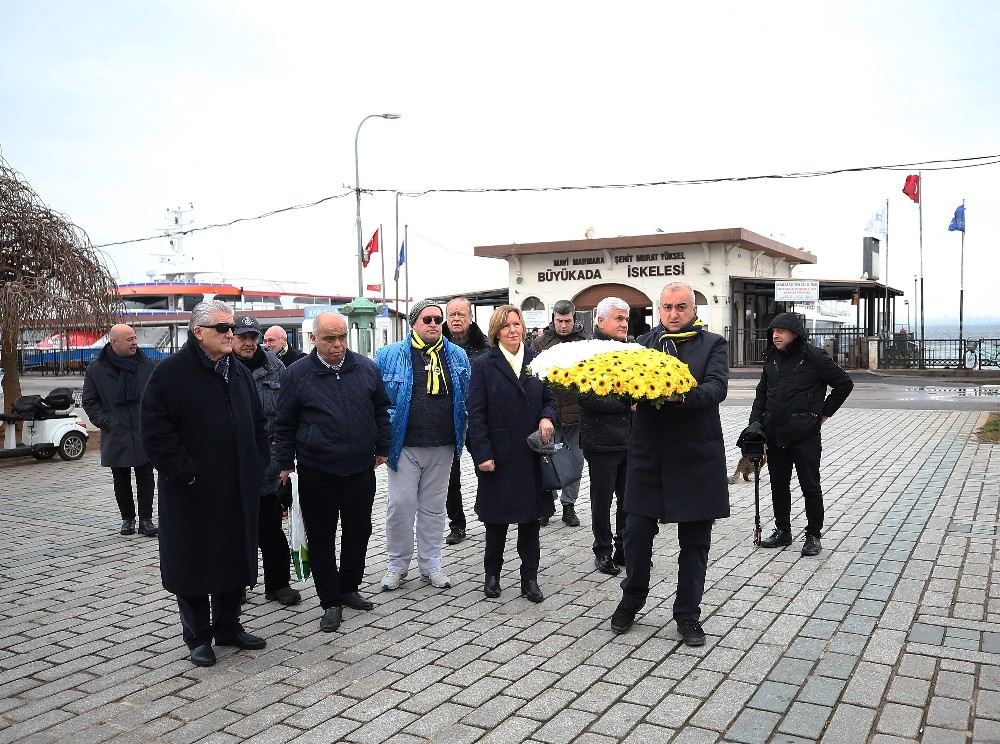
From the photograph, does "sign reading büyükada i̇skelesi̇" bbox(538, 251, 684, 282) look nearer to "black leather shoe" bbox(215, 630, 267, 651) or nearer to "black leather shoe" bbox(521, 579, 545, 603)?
"black leather shoe" bbox(521, 579, 545, 603)

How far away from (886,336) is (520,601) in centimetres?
3457

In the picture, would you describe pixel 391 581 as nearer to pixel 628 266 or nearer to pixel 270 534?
pixel 270 534

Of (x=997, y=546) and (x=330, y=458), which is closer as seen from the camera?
(x=330, y=458)

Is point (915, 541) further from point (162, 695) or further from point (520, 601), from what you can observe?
point (162, 695)

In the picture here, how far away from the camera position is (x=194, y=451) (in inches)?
196

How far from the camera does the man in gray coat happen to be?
8492mm

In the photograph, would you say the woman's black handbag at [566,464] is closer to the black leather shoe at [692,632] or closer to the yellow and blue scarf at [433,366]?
the yellow and blue scarf at [433,366]

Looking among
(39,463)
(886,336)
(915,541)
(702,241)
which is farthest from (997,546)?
(886,336)

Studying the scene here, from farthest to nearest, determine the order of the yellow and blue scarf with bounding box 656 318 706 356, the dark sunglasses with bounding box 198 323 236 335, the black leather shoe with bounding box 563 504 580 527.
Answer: the black leather shoe with bounding box 563 504 580 527 < the yellow and blue scarf with bounding box 656 318 706 356 < the dark sunglasses with bounding box 198 323 236 335

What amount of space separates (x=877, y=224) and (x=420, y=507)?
4105cm

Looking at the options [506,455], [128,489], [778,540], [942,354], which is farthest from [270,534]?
[942,354]

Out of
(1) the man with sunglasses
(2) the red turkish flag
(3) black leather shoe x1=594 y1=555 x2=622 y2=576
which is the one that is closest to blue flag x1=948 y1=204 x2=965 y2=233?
(2) the red turkish flag

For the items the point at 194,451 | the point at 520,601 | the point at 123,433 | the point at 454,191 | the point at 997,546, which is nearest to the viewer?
the point at 194,451

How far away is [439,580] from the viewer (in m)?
6.47
